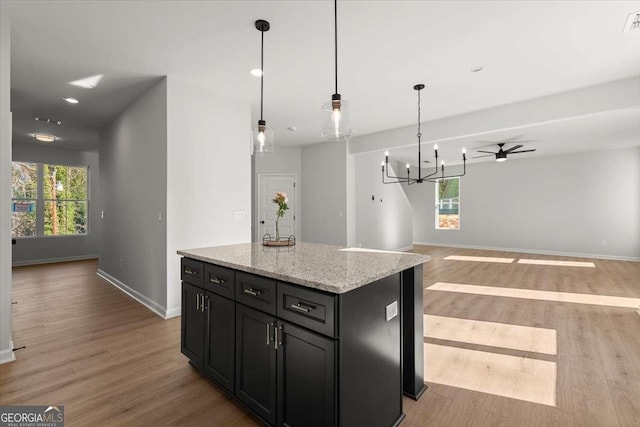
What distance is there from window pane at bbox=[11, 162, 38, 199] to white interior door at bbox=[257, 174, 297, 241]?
513 cm

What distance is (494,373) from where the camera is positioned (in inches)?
88.8

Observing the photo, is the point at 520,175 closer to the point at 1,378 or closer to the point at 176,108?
the point at 176,108

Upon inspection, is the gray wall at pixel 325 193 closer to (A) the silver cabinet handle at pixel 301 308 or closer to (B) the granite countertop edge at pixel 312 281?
(B) the granite countertop edge at pixel 312 281

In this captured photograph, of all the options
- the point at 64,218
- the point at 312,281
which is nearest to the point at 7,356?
the point at 312,281

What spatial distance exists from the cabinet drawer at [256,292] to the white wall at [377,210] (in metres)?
5.35

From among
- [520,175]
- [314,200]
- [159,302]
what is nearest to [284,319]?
[159,302]

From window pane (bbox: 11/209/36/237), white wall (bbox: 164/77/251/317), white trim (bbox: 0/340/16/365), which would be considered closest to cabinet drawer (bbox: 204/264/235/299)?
white wall (bbox: 164/77/251/317)

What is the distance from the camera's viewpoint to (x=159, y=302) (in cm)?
357

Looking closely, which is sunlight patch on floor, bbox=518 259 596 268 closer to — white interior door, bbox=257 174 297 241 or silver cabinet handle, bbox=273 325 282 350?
white interior door, bbox=257 174 297 241

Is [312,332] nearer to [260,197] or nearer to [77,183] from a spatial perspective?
[260,197]

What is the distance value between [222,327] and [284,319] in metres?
0.65

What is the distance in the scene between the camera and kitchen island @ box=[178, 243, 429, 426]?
1325 millimetres

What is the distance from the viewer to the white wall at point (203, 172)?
3.48 meters

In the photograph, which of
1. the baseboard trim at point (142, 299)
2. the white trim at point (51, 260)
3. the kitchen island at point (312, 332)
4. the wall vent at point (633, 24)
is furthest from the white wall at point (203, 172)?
the white trim at point (51, 260)
